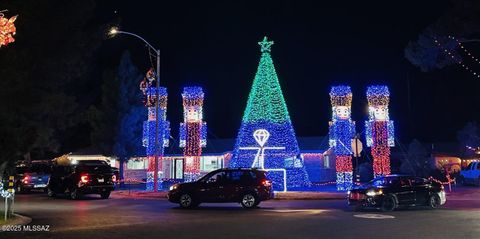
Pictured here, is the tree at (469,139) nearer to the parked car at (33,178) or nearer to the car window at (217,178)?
the car window at (217,178)

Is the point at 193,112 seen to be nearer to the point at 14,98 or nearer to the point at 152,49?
the point at 152,49

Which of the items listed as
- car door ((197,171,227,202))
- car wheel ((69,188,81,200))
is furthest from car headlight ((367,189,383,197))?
car wheel ((69,188,81,200))

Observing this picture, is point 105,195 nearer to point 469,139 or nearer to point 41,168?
point 41,168

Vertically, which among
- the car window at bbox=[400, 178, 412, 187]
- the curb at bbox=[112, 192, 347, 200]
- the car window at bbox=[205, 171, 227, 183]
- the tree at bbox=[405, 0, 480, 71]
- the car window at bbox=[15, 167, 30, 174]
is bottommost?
the curb at bbox=[112, 192, 347, 200]

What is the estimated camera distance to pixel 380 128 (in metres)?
30.0

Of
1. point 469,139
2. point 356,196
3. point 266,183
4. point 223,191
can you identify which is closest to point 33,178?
point 223,191

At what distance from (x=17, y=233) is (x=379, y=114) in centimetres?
2160

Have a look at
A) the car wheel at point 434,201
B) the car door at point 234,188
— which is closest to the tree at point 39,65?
the car door at point 234,188

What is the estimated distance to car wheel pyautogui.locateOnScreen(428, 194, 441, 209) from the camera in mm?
20630

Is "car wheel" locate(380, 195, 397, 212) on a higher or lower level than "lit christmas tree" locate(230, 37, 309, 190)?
lower

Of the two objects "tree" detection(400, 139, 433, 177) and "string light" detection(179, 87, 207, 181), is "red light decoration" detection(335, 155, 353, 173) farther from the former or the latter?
"tree" detection(400, 139, 433, 177)

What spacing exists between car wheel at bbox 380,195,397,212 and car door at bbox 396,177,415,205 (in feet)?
1.07

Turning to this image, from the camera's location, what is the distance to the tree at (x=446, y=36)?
75.0ft

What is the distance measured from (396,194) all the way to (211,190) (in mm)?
7107
